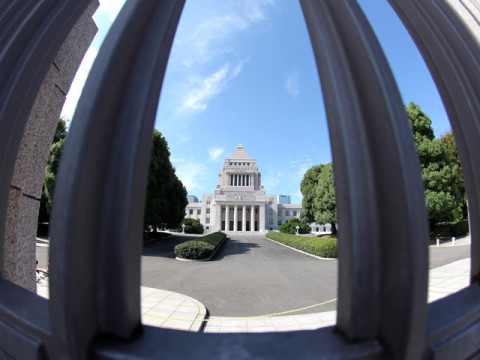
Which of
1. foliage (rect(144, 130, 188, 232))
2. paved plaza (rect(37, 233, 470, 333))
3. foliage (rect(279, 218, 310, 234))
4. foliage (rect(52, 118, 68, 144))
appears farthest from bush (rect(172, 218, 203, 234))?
paved plaza (rect(37, 233, 470, 333))

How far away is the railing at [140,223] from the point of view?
1.12 metres

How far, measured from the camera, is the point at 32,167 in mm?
2641

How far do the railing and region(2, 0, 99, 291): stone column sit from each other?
4.05 ft

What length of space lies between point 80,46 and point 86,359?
134 inches

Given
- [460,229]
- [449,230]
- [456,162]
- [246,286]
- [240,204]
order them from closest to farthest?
1. [246,286]
2. [460,229]
3. [449,230]
4. [456,162]
5. [240,204]

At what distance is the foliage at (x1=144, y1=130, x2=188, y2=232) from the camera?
24483mm

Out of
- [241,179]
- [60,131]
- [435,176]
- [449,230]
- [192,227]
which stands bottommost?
[192,227]

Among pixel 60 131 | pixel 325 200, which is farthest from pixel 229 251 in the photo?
pixel 60 131

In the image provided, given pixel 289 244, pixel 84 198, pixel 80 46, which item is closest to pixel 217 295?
pixel 80 46

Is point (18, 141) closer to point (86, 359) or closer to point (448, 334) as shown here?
point (86, 359)

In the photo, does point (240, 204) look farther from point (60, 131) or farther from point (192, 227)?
point (60, 131)

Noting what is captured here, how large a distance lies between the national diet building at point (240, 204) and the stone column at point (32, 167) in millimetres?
61966

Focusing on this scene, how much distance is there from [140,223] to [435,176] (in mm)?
29093

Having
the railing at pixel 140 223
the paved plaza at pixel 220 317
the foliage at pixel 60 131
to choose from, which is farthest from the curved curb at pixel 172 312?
the foliage at pixel 60 131
